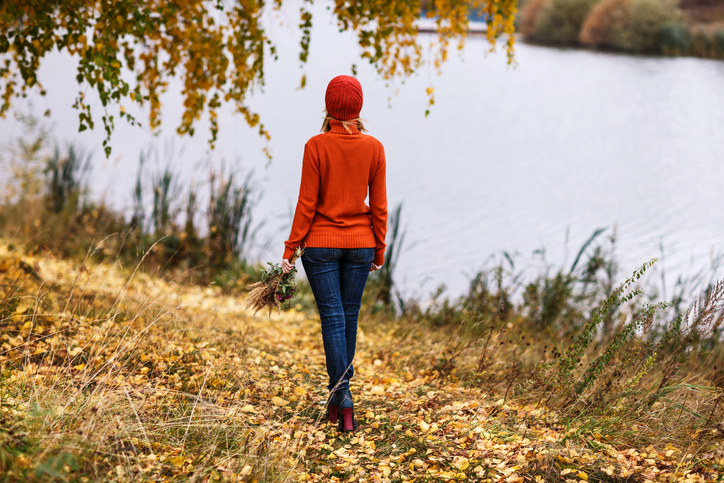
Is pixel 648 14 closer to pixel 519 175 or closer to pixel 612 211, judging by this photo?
pixel 519 175

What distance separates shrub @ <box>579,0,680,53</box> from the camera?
63.9 feet

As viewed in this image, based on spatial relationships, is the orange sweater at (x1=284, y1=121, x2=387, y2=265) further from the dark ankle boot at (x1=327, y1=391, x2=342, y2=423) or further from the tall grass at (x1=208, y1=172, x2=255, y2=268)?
the tall grass at (x1=208, y1=172, x2=255, y2=268)

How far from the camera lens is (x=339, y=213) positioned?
2736 mm

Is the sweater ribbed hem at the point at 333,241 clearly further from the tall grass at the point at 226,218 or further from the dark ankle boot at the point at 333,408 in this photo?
the tall grass at the point at 226,218

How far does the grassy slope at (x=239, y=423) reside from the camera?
7.43ft

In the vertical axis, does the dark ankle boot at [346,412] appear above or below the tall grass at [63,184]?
below

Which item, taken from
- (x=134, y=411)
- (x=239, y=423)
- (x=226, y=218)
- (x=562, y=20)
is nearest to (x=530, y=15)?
(x=562, y=20)

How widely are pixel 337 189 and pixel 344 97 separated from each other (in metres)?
0.43

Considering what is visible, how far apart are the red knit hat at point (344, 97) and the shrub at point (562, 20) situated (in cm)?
2270

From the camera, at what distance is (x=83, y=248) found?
6715mm

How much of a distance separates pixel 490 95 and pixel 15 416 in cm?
1842

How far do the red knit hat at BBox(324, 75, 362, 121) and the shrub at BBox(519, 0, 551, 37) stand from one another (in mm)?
23655

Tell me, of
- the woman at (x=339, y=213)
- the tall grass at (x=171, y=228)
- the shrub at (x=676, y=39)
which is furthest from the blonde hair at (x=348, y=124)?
the shrub at (x=676, y=39)

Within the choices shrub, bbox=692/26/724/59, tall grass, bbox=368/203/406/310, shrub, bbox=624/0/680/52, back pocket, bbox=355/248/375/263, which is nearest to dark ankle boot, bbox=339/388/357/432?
back pocket, bbox=355/248/375/263
